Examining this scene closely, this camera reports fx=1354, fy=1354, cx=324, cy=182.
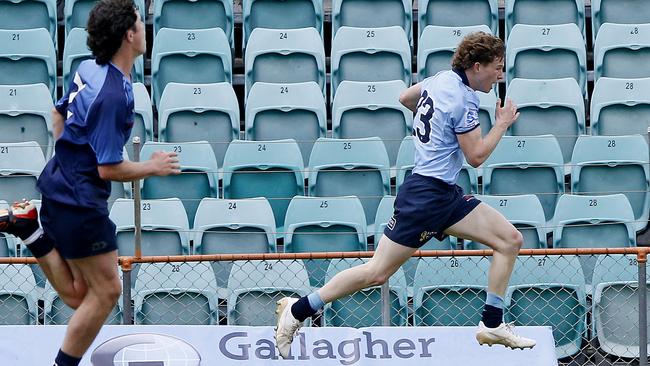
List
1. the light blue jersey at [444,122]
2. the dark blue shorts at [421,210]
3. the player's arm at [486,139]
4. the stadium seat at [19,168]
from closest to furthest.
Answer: the player's arm at [486,139] < the light blue jersey at [444,122] < the dark blue shorts at [421,210] < the stadium seat at [19,168]

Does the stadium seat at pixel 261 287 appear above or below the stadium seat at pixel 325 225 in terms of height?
below

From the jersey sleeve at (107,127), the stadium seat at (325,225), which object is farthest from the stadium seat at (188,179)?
the jersey sleeve at (107,127)

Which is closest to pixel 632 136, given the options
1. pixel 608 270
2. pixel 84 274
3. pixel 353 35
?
pixel 608 270

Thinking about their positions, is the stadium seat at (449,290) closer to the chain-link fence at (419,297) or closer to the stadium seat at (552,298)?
the chain-link fence at (419,297)

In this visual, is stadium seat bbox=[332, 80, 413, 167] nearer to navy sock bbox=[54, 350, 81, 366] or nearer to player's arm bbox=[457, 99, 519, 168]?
player's arm bbox=[457, 99, 519, 168]

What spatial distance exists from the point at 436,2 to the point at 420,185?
192 inches

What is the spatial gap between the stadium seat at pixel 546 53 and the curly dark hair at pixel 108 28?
5.15 m

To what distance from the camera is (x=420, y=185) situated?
22.7ft

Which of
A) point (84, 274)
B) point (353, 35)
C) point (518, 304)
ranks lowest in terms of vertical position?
point (518, 304)

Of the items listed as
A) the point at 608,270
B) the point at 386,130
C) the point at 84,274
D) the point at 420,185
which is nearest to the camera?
the point at 84,274

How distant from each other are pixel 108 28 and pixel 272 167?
343 cm

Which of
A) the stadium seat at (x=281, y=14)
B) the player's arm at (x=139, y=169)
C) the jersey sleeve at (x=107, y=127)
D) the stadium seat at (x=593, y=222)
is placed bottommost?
the stadium seat at (x=593, y=222)

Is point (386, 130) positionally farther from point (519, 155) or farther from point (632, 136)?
point (632, 136)

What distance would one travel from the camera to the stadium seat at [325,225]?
29.1 feet
